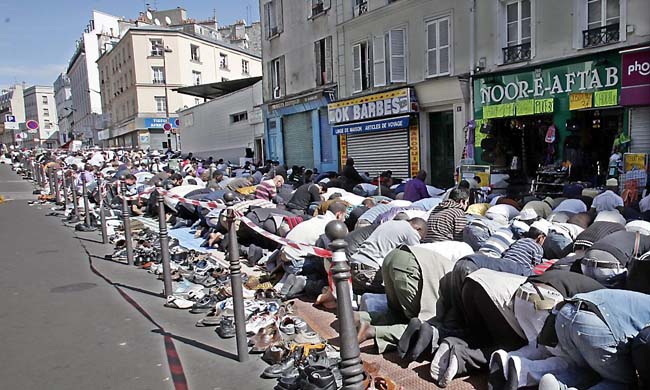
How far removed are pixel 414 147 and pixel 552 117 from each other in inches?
194

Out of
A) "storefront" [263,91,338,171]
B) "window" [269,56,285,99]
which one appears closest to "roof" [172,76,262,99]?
"window" [269,56,285,99]

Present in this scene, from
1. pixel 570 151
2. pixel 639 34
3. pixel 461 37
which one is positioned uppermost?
pixel 461 37

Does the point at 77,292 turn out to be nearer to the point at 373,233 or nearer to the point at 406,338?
the point at 373,233

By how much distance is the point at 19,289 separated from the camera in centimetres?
717

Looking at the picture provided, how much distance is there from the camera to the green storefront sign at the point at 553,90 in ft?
35.9

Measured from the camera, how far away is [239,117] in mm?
29562

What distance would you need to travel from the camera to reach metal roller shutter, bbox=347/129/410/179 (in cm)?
1700

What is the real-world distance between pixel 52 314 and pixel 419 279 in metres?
4.46

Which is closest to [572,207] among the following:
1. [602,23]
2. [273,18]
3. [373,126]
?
[602,23]

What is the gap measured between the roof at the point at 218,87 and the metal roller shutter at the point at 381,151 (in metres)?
11.8

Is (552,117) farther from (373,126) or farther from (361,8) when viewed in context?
(361,8)

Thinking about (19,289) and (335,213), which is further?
(335,213)

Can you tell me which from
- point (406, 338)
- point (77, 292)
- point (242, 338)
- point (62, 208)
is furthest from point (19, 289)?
point (62, 208)

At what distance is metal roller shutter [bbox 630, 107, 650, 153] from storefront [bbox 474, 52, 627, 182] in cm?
25
